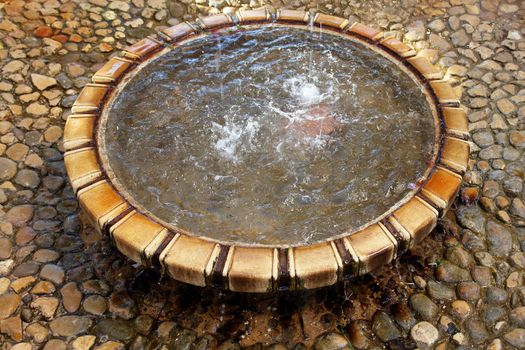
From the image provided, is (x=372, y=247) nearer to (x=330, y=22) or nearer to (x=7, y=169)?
(x=330, y=22)

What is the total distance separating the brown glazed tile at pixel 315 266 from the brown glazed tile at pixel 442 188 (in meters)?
0.64

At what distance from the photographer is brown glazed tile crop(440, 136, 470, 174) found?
9.05 ft

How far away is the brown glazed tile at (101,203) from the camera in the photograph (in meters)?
2.53

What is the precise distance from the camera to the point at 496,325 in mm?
2787

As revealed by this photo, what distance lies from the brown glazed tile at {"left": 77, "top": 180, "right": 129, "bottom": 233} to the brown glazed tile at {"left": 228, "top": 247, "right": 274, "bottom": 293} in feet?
2.18

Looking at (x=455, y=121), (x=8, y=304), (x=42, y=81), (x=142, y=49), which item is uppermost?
(x=455, y=121)

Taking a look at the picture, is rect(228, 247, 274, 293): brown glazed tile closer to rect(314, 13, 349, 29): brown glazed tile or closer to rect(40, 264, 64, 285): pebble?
rect(40, 264, 64, 285): pebble

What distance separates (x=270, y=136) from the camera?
3.06m

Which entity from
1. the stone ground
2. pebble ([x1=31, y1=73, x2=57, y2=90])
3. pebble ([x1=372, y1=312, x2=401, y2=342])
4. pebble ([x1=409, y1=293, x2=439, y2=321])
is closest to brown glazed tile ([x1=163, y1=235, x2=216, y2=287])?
the stone ground

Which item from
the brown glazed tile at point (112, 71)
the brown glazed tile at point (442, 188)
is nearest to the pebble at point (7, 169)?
the brown glazed tile at point (112, 71)

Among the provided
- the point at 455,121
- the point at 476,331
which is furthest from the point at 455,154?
the point at 476,331

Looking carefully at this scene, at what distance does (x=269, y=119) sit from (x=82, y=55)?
2112mm

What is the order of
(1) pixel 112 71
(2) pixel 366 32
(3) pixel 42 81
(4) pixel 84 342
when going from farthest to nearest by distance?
(3) pixel 42 81 → (2) pixel 366 32 → (1) pixel 112 71 → (4) pixel 84 342

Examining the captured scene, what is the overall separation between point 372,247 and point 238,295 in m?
0.92
